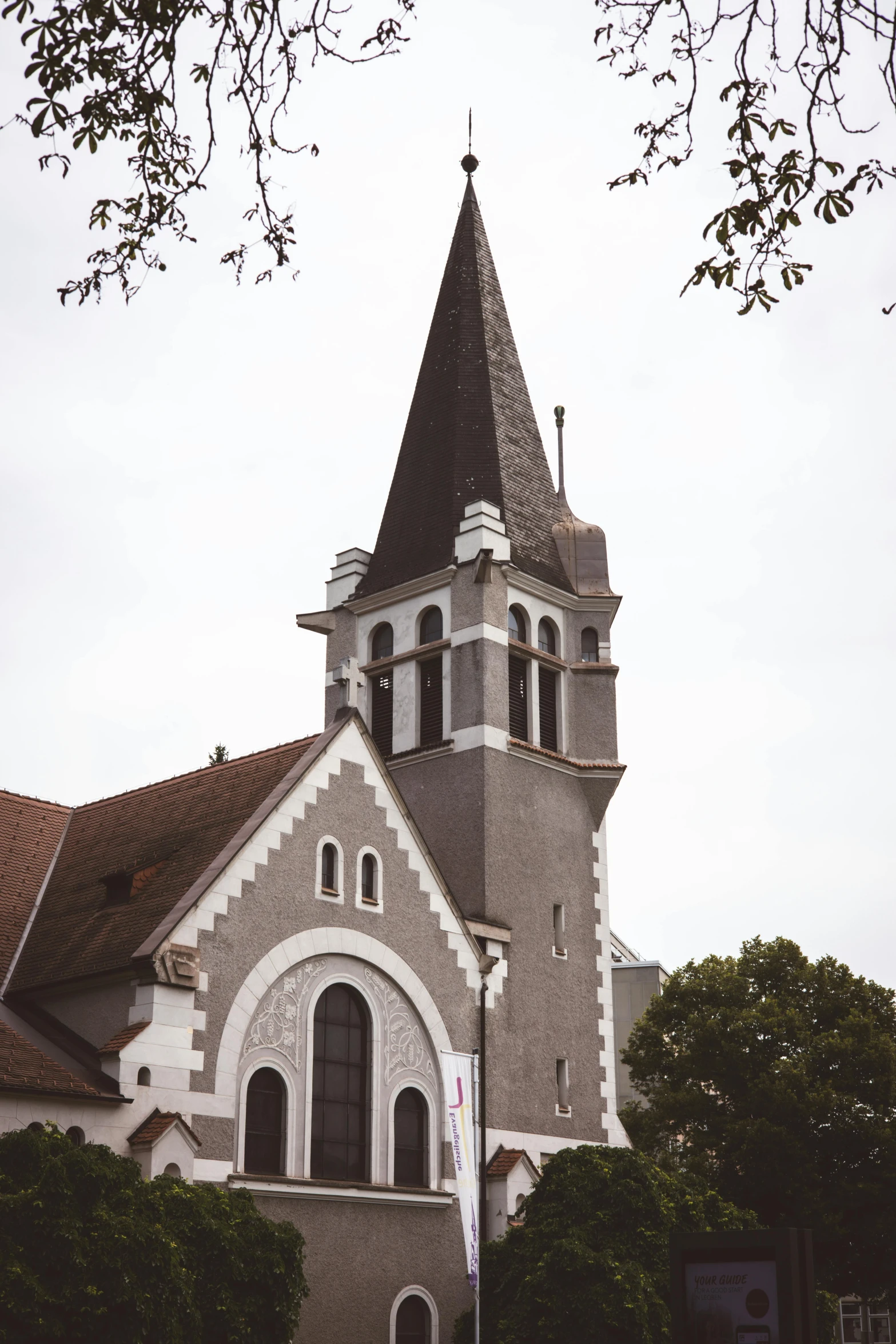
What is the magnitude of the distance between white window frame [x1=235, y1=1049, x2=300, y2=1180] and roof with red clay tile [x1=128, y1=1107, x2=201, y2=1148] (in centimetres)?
103

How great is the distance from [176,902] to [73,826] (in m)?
6.76

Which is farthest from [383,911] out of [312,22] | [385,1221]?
[312,22]

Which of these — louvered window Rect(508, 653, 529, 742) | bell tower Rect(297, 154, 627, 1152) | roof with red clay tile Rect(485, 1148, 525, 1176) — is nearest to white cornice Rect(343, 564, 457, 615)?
bell tower Rect(297, 154, 627, 1152)

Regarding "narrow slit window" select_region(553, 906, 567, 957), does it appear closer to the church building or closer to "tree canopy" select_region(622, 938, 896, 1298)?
the church building

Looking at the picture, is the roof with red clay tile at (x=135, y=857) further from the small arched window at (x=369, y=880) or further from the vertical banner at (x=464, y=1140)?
the vertical banner at (x=464, y=1140)

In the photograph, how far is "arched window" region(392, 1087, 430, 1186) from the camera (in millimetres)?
24578

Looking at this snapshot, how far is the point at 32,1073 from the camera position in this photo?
20.2 m

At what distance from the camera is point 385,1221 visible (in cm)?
2361

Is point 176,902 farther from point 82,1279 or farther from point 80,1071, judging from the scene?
point 82,1279

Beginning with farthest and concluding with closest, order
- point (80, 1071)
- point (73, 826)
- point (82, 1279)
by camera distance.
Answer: point (73, 826) → point (80, 1071) → point (82, 1279)

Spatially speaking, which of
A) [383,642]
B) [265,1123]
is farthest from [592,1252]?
[383,642]

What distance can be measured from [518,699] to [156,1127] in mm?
13576

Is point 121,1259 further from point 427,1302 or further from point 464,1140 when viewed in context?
point 427,1302

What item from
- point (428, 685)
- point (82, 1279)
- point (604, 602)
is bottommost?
point (82, 1279)
